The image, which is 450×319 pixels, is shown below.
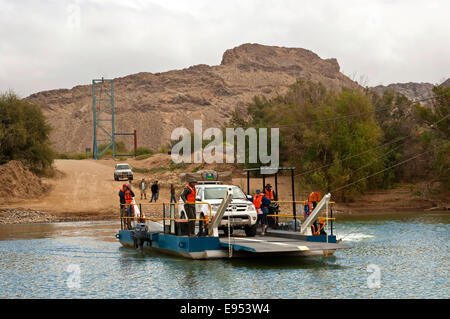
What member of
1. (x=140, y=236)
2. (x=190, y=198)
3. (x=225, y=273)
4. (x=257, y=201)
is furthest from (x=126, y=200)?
(x=225, y=273)

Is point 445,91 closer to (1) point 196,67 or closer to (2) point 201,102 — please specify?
(2) point 201,102

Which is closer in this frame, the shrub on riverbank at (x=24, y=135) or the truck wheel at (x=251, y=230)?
the truck wheel at (x=251, y=230)

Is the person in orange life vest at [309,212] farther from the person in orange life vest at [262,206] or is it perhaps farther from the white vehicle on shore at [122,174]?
the white vehicle on shore at [122,174]

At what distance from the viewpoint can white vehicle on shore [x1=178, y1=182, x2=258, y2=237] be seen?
20.4m

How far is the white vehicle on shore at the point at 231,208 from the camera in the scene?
2044cm

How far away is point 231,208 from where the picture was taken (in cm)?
2034

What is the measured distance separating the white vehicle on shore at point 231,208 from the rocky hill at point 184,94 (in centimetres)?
10879

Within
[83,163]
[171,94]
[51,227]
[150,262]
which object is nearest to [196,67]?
[171,94]

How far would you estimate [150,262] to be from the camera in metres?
21.1

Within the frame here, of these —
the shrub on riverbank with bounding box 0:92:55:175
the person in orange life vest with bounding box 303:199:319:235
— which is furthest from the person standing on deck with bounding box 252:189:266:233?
the shrub on riverbank with bounding box 0:92:55:175

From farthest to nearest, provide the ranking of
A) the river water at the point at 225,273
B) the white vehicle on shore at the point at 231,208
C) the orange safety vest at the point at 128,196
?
1. the orange safety vest at the point at 128,196
2. the white vehicle on shore at the point at 231,208
3. the river water at the point at 225,273

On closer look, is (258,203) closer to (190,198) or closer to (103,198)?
(190,198)

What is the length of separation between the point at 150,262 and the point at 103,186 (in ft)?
104

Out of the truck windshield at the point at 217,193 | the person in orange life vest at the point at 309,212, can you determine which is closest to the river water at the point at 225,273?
the person in orange life vest at the point at 309,212
